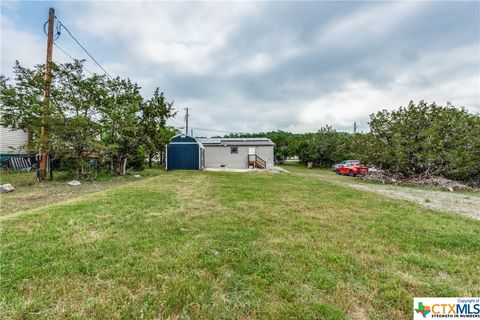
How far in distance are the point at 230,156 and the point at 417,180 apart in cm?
1643

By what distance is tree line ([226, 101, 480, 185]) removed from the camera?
38.8ft

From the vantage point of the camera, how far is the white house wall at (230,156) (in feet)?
80.5

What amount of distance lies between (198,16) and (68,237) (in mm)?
9015

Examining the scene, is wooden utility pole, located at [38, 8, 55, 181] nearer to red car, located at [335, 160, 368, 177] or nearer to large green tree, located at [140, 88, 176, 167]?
large green tree, located at [140, 88, 176, 167]

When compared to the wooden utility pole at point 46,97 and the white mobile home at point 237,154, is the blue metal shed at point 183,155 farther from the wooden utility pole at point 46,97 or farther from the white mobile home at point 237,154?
the wooden utility pole at point 46,97

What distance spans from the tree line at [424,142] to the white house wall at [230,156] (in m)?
10.9

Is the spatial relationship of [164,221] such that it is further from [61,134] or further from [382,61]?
[382,61]

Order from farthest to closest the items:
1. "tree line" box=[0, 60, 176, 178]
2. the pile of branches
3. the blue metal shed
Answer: the blue metal shed → the pile of branches → "tree line" box=[0, 60, 176, 178]

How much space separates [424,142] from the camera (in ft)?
40.2

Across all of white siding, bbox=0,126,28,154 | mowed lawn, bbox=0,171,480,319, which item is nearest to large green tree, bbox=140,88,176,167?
white siding, bbox=0,126,28,154

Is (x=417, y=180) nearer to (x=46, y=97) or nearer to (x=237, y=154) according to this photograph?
(x=237, y=154)

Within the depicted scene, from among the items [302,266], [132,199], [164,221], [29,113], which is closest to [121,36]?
[29,113]

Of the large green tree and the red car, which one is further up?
the large green tree
